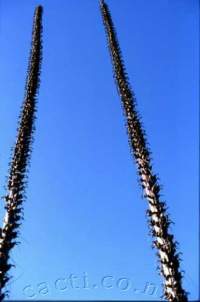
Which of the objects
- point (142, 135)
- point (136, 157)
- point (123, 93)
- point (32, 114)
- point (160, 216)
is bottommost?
point (160, 216)

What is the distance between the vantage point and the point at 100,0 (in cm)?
2953

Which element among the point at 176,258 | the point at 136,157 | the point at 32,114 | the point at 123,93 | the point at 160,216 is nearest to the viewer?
the point at 176,258

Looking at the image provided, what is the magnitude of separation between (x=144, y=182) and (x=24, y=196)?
16.8 feet

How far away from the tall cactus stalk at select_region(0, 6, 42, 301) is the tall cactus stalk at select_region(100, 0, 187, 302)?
15.2 ft

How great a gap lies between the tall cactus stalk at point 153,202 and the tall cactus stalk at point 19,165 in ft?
15.2

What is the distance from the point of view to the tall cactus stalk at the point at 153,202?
14.8 metres

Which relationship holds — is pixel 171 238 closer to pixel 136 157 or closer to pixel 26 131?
pixel 136 157

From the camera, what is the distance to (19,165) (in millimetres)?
17828

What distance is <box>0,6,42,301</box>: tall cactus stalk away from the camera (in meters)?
15.2

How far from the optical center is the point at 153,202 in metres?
16.7

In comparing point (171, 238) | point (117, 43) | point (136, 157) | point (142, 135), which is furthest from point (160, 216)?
point (117, 43)

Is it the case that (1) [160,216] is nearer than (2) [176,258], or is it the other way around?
(2) [176,258]

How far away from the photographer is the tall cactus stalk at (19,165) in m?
15.2

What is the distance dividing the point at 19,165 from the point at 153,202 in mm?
5986
